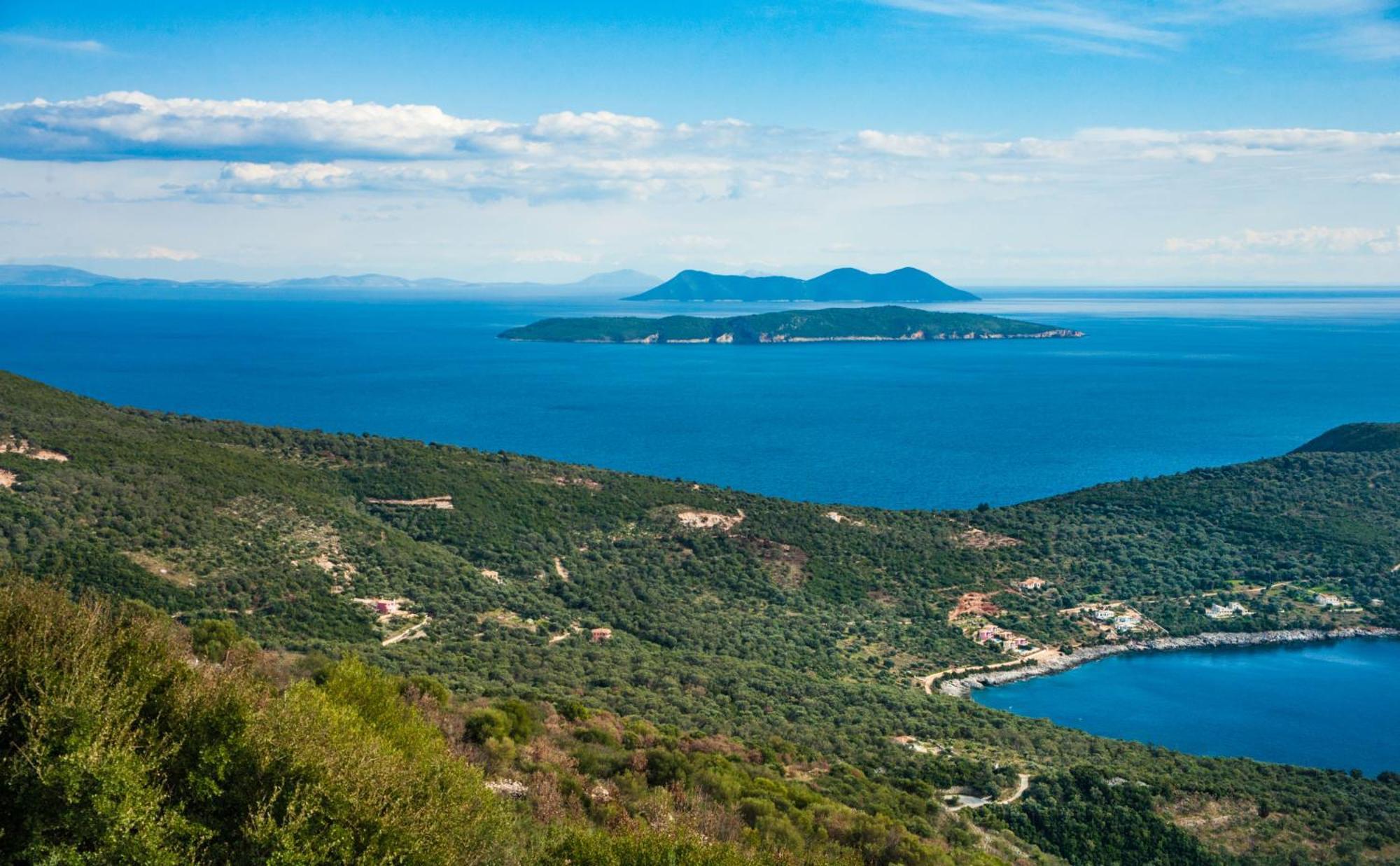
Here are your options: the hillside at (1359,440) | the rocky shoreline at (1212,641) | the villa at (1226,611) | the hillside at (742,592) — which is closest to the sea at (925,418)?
the rocky shoreline at (1212,641)

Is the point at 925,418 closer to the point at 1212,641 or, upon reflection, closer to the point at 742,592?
the point at 1212,641

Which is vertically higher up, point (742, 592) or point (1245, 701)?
point (742, 592)

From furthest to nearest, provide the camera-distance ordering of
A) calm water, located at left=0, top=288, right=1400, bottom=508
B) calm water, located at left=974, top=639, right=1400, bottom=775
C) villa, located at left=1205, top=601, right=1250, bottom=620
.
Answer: calm water, located at left=0, top=288, right=1400, bottom=508 < villa, located at left=1205, top=601, right=1250, bottom=620 < calm water, located at left=974, top=639, right=1400, bottom=775

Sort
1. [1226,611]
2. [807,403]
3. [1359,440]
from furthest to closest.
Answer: [807,403] → [1359,440] → [1226,611]

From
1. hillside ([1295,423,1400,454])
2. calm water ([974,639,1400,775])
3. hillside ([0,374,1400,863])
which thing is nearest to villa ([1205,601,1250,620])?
hillside ([0,374,1400,863])

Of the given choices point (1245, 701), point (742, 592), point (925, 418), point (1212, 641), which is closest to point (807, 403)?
point (925, 418)

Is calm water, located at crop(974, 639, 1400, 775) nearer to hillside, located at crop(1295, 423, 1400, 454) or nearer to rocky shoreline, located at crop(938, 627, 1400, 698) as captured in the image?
rocky shoreline, located at crop(938, 627, 1400, 698)
